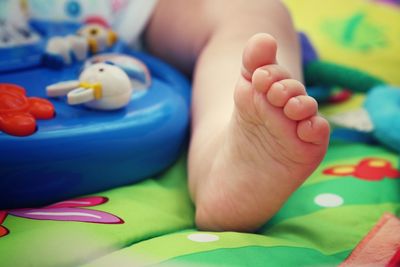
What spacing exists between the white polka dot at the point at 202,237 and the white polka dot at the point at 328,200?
0.55ft

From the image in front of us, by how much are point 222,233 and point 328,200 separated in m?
0.17

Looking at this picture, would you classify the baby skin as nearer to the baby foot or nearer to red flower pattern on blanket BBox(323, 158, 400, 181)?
the baby foot

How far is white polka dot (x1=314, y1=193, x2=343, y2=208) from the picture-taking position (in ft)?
Answer: 2.10

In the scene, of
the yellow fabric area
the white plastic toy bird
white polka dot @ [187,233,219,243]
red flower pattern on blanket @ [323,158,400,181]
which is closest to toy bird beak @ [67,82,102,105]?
the white plastic toy bird

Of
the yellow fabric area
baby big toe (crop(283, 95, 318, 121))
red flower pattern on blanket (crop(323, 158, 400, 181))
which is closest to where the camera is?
baby big toe (crop(283, 95, 318, 121))

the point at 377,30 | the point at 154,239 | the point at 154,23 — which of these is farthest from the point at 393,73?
the point at 154,239

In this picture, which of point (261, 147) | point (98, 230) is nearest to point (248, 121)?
point (261, 147)

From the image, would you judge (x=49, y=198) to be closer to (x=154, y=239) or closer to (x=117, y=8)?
(x=154, y=239)

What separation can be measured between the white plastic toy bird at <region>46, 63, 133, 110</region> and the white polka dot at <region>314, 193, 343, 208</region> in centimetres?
27

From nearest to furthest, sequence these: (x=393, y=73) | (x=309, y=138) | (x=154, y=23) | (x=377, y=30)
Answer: (x=309, y=138)
(x=154, y=23)
(x=393, y=73)
(x=377, y=30)

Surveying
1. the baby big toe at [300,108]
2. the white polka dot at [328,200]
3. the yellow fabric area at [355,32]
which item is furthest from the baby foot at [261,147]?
the yellow fabric area at [355,32]

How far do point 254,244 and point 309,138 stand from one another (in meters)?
0.13

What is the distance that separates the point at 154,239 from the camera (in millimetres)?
528

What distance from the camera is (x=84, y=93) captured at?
62cm
